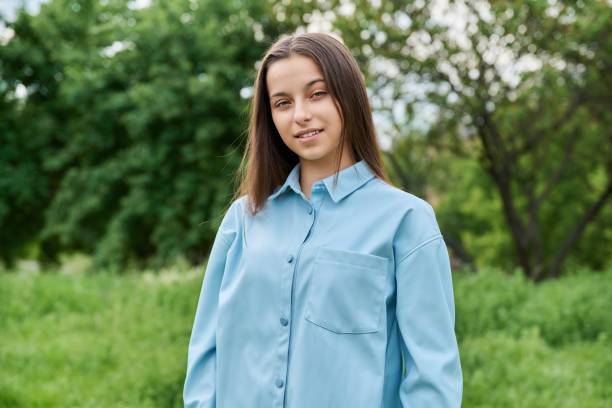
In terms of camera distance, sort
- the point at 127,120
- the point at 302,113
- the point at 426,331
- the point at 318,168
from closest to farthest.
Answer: the point at 426,331, the point at 302,113, the point at 318,168, the point at 127,120

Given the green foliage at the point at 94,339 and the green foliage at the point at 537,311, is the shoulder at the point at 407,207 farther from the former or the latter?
the green foliage at the point at 537,311

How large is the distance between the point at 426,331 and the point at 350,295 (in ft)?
0.66

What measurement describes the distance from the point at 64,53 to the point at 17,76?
2342 millimetres

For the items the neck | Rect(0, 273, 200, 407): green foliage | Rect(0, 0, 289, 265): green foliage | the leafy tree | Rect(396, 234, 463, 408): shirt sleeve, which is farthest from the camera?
Rect(0, 0, 289, 265): green foliage

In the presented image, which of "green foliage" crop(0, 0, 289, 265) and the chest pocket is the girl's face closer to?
the chest pocket

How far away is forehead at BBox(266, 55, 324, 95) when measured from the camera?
1.77 metres

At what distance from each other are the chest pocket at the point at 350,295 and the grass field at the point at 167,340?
8.85ft

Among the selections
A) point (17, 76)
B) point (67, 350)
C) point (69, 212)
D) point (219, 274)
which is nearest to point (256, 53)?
point (69, 212)

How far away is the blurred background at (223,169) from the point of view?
504cm

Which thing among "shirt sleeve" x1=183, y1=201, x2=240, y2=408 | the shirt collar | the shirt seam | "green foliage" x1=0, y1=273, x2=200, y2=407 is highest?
the shirt collar


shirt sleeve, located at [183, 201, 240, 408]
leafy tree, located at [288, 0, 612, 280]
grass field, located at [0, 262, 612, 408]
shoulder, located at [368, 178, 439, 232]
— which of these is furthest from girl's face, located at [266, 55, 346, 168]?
leafy tree, located at [288, 0, 612, 280]

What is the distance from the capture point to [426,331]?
5.34ft

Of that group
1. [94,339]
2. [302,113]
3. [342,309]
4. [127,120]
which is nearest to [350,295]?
[342,309]

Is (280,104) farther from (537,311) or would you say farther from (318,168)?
(537,311)
